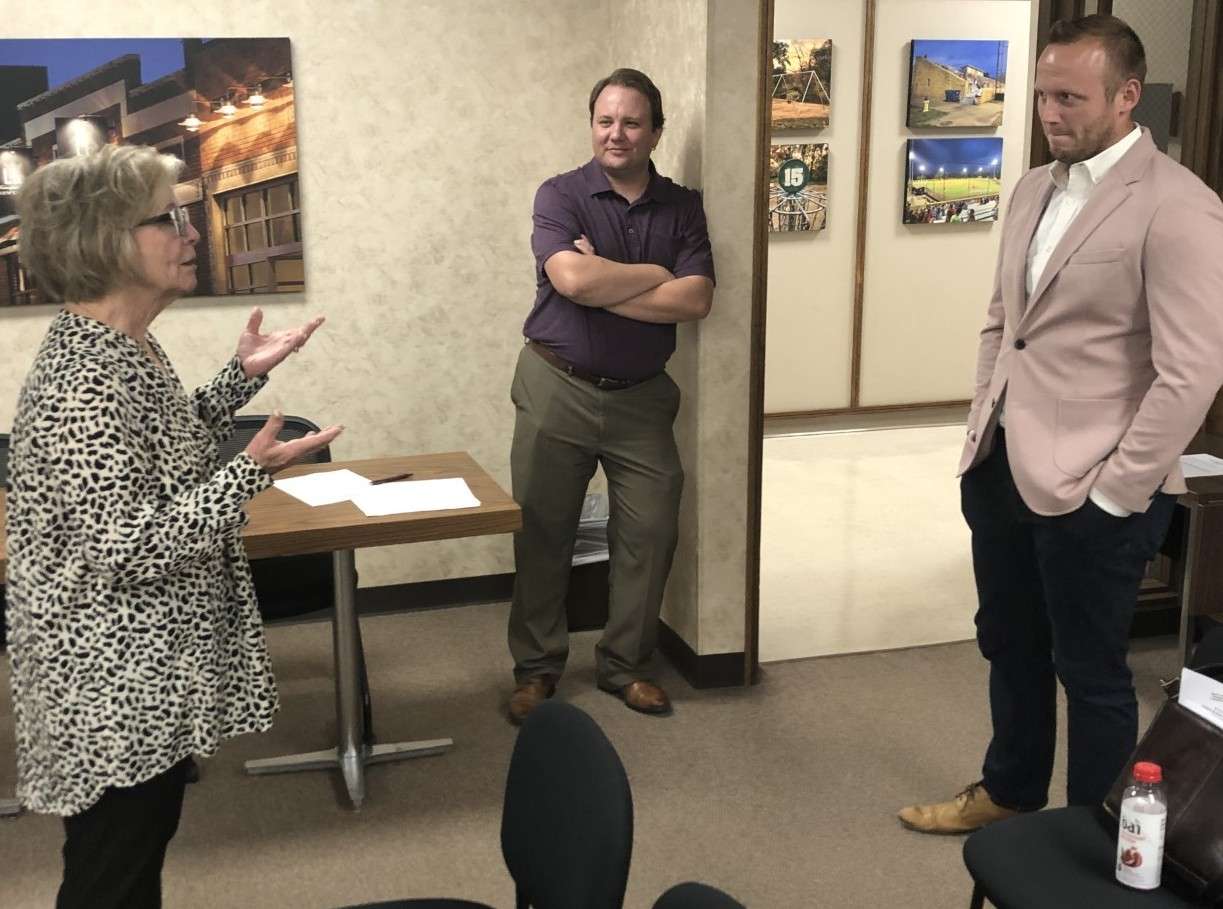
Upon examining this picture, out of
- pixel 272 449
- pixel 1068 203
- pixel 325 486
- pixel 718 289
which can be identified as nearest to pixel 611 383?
pixel 718 289

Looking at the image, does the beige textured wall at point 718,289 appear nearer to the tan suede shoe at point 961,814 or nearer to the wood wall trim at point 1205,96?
the tan suede shoe at point 961,814

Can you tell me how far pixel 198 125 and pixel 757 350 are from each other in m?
1.86

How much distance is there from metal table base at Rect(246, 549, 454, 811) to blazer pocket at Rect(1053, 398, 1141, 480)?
1.72 metres

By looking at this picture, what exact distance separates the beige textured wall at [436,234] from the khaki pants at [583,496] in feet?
0.52

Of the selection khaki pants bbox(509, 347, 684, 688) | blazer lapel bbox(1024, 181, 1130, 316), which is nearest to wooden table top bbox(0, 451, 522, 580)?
khaki pants bbox(509, 347, 684, 688)

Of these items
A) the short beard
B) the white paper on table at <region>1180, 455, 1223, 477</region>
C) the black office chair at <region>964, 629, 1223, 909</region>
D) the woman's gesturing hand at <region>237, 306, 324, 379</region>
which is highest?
the short beard

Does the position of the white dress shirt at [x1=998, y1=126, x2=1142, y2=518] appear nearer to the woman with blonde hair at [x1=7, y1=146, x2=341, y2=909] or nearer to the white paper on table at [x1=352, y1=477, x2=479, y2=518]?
the white paper on table at [x1=352, y1=477, x2=479, y2=518]

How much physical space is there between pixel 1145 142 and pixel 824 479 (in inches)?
164

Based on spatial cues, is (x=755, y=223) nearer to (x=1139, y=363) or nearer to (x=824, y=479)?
(x=1139, y=363)

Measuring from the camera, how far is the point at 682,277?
11.2 ft

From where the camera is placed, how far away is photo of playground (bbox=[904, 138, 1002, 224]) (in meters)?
7.24

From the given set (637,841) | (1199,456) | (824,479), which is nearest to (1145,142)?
(1199,456)

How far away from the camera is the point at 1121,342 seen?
2332mm

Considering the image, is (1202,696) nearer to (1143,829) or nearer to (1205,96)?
(1143,829)
